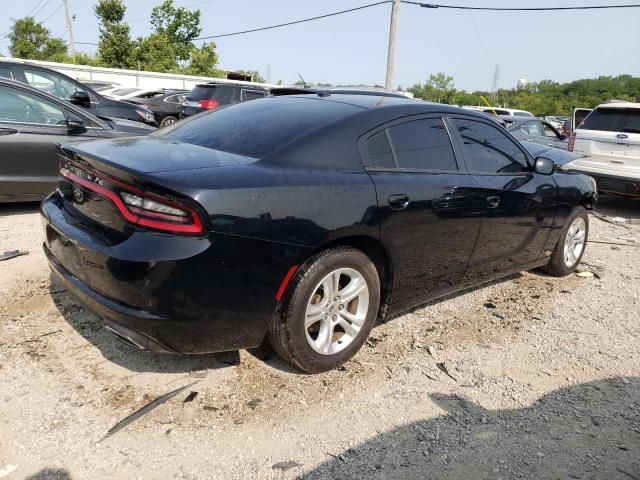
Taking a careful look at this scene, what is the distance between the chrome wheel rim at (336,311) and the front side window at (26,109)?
15.0 feet

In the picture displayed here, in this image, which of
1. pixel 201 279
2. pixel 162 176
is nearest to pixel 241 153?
pixel 162 176

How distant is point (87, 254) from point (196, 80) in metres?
32.2

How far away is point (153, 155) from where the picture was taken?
2.73 metres

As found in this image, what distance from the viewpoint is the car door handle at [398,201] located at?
10.0 ft

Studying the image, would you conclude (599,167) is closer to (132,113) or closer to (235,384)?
(235,384)

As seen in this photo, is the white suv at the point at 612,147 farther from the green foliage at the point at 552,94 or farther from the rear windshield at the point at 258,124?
the green foliage at the point at 552,94

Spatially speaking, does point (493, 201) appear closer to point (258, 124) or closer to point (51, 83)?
point (258, 124)

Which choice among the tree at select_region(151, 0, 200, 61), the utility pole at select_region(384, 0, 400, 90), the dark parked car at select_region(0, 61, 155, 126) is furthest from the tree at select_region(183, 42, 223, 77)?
the dark parked car at select_region(0, 61, 155, 126)

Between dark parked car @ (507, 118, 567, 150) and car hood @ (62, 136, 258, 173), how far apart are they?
10223 millimetres

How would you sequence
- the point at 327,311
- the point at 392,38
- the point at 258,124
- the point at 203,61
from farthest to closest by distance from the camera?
the point at 203,61 < the point at 392,38 < the point at 258,124 < the point at 327,311

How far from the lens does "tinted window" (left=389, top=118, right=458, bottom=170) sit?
327 centimetres

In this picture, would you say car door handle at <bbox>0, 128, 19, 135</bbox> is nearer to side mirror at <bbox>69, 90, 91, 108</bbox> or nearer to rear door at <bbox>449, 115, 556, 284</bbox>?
side mirror at <bbox>69, 90, 91, 108</bbox>

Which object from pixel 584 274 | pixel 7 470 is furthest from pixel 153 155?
pixel 584 274

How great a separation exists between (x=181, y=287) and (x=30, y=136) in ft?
14.5
